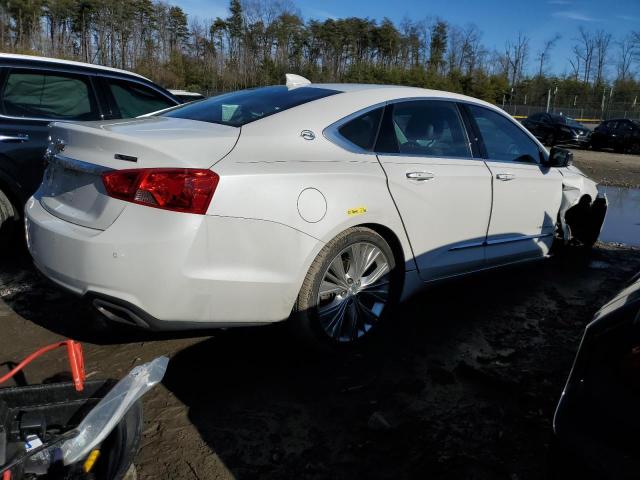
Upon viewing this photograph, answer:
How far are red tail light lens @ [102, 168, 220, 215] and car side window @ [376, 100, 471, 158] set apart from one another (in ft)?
4.05

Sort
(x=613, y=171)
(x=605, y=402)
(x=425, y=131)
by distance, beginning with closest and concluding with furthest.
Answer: (x=605, y=402)
(x=425, y=131)
(x=613, y=171)

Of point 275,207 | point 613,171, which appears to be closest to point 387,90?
point 275,207

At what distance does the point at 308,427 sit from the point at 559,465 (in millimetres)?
1200

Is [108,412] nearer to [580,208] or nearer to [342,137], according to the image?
[342,137]

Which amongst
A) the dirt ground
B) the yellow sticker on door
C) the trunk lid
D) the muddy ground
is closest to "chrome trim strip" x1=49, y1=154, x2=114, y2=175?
the trunk lid

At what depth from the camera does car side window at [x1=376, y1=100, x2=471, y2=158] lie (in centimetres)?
340

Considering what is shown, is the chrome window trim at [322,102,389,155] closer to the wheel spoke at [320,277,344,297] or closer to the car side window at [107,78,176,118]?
the wheel spoke at [320,277,344,297]

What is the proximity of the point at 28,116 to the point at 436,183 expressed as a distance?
349cm

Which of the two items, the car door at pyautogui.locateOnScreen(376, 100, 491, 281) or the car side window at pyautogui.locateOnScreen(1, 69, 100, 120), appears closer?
the car door at pyautogui.locateOnScreen(376, 100, 491, 281)

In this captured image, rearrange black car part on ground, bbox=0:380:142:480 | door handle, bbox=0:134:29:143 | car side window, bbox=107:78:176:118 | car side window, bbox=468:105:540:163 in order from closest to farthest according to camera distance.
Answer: black car part on ground, bbox=0:380:142:480 < car side window, bbox=468:105:540:163 < door handle, bbox=0:134:29:143 < car side window, bbox=107:78:176:118

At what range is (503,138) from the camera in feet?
14.2

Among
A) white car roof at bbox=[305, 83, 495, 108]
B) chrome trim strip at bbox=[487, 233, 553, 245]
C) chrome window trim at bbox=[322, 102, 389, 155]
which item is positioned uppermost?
white car roof at bbox=[305, 83, 495, 108]

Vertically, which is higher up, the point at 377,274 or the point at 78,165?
the point at 78,165

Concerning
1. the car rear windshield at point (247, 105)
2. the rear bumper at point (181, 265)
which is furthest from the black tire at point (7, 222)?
the rear bumper at point (181, 265)
